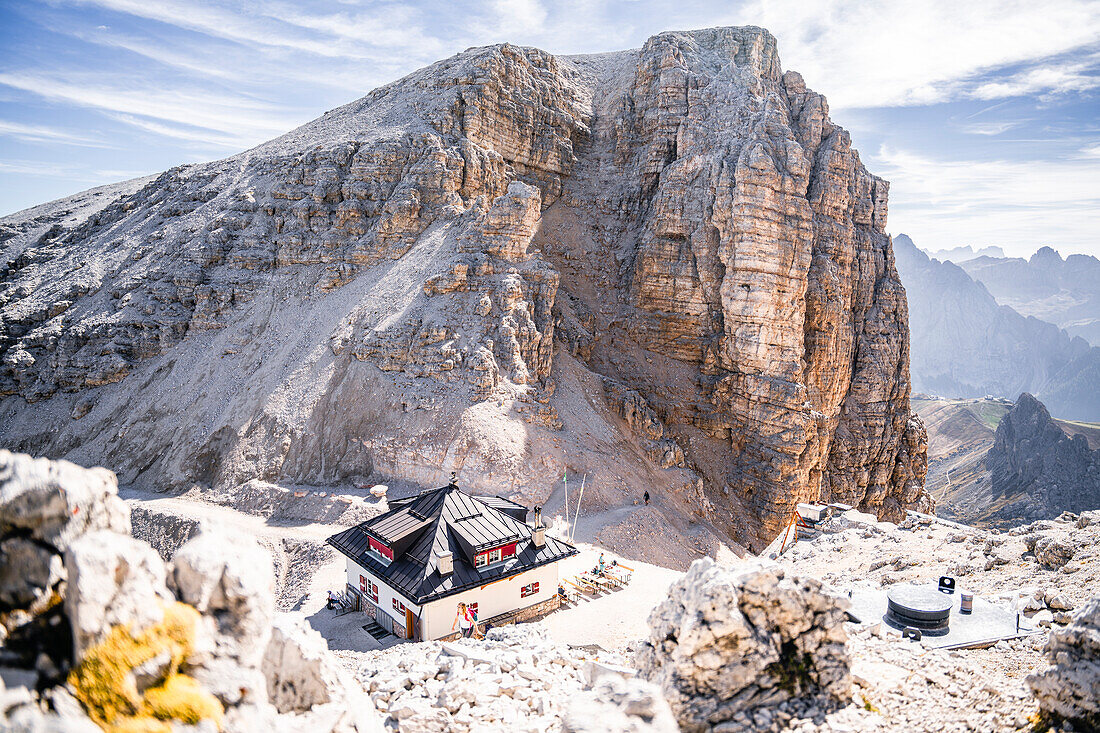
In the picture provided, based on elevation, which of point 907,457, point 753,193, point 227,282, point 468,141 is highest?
point 468,141

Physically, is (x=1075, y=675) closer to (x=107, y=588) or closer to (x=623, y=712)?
(x=623, y=712)

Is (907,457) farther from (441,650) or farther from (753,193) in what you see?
(441,650)

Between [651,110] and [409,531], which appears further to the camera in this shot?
[651,110]

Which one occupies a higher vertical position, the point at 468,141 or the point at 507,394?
the point at 468,141

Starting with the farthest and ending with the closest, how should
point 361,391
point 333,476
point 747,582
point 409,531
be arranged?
point 361,391 → point 333,476 → point 409,531 → point 747,582

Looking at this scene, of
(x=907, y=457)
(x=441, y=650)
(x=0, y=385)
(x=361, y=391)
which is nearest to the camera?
(x=441, y=650)

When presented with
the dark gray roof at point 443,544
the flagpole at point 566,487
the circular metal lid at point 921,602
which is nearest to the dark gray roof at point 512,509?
the dark gray roof at point 443,544

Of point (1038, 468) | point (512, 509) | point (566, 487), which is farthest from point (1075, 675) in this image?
point (1038, 468)

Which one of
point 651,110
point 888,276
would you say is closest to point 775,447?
point 888,276
